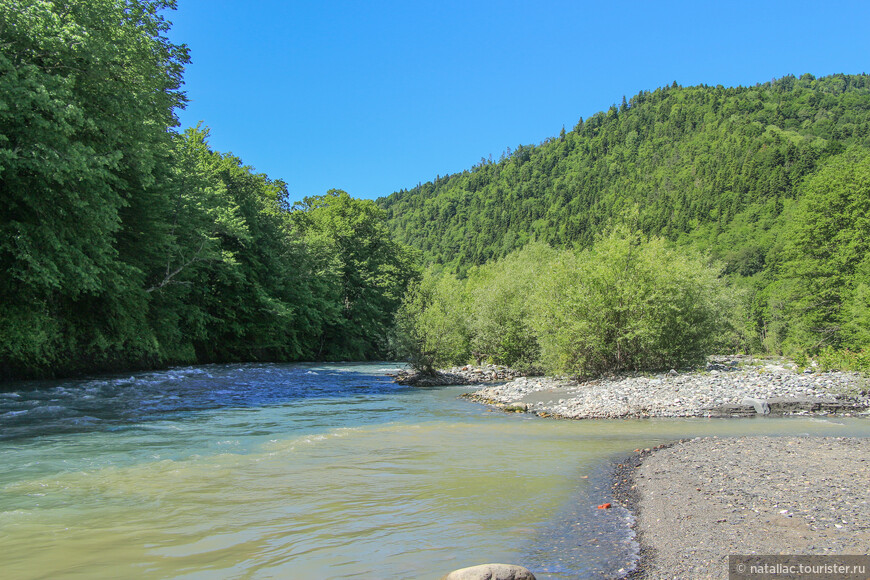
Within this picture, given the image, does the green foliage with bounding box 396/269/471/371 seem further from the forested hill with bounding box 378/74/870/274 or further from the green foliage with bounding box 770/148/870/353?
the forested hill with bounding box 378/74/870/274

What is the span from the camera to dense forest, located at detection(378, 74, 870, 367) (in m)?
33.5

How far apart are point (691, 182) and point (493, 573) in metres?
165

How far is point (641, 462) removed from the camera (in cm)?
959

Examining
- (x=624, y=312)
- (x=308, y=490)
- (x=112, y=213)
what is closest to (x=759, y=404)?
(x=624, y=312)

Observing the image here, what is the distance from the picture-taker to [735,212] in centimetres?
13038

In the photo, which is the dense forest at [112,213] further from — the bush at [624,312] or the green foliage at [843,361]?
the green foliage at [843,361]

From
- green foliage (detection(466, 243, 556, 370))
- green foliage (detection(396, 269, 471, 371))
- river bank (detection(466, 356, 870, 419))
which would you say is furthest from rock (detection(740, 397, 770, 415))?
green foliage (detection(396, 269, 471, 371))

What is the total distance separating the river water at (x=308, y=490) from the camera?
5492 millimetres

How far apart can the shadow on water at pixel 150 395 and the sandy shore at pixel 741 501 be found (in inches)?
438

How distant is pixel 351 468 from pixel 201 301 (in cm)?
2966

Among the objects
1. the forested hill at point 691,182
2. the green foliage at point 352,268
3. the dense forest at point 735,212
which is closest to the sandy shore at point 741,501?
the dense forest at point 735,212

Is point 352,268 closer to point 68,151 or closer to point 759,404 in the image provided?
point 68,151

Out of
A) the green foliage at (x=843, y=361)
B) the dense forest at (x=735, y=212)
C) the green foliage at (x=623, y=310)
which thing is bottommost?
the green foliage at (x=843, y=361)

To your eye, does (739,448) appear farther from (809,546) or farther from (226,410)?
(226,410)
